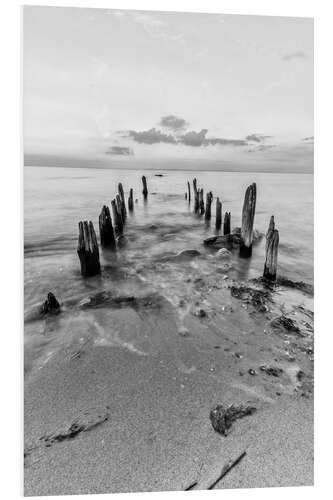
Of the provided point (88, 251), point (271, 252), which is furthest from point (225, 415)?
point (88, 251)

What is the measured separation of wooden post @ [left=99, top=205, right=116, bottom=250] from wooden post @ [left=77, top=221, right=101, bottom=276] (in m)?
0.85

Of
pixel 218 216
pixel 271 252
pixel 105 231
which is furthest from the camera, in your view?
pixel 218 216

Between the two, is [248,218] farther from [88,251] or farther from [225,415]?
[225,415]

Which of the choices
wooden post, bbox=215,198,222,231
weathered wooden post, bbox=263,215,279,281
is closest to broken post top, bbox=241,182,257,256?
weathered wooden post, bbox=263,215,279,281

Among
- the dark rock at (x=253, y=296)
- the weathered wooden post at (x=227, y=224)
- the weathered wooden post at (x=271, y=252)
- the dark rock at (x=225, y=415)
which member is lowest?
the dark rock at (x=225, y=415)

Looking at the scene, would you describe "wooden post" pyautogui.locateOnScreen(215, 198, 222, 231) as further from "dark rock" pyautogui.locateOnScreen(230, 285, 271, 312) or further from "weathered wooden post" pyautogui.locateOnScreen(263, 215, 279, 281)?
"dark rock" pyautogui.locateOnScreen(230, 285, 271, 312)

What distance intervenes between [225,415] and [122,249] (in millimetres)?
3164

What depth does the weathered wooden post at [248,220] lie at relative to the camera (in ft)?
15.9

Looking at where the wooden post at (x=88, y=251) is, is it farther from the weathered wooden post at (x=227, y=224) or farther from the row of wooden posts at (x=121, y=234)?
the weathered wooden post at (x=227, y=224)

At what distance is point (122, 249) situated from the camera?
5.36 metres

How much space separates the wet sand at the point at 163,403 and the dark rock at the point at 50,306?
11 cm

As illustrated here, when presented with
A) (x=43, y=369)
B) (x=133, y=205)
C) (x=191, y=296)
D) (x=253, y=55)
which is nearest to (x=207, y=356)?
(x=191, y=296)

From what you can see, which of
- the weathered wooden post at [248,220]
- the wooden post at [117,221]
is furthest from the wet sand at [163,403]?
the wooden post at [117,221]
